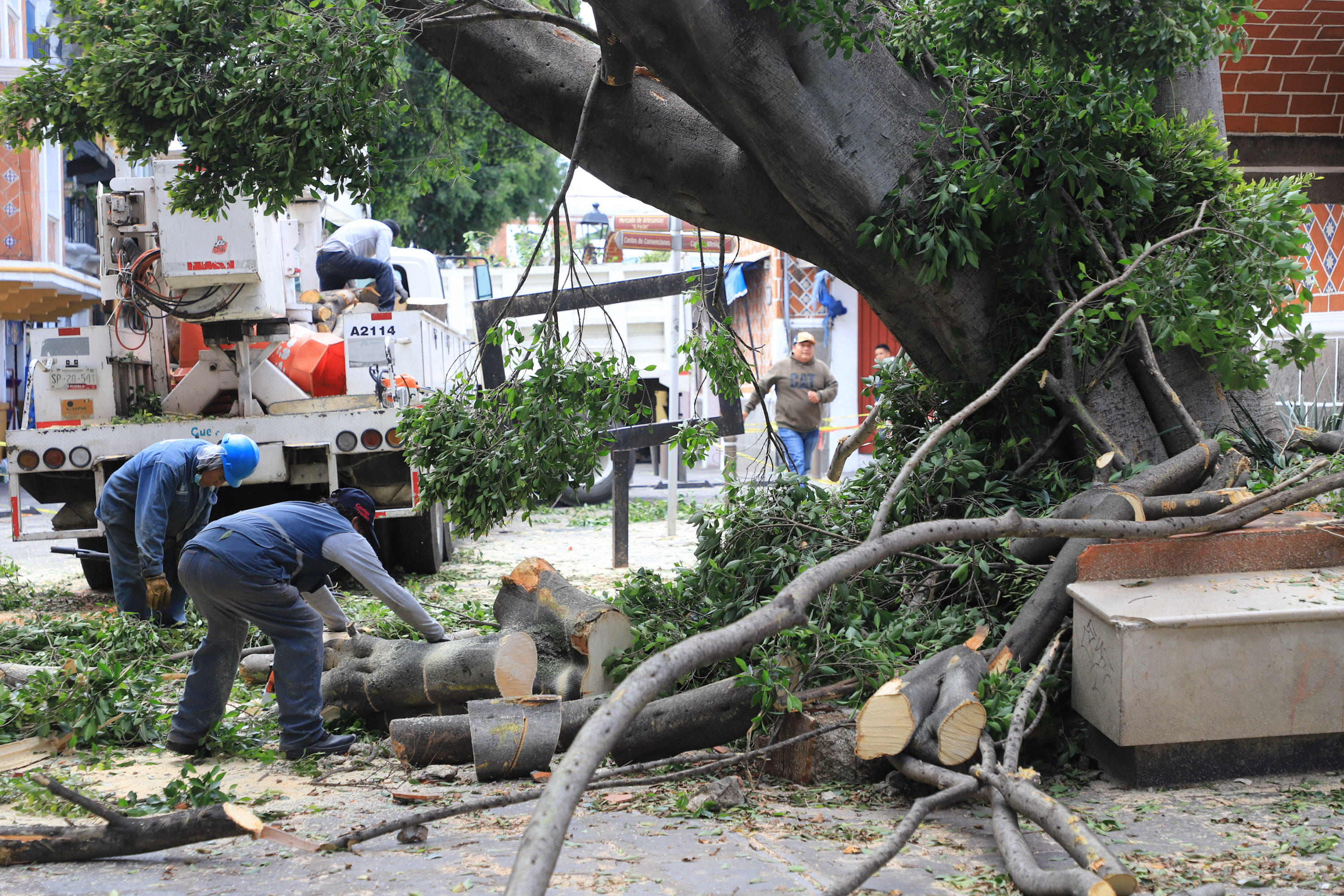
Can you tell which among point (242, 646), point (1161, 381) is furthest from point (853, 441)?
point (242, 646)

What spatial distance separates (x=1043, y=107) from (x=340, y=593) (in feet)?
18.5

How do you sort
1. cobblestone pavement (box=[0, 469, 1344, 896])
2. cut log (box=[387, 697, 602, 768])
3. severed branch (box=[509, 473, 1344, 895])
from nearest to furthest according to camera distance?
severed branch (box=[509, 473, 1344, 895])
cobblestone pavement (box=[0, 469, 1344, 896])
cut log (box=[387, 697, 602, 768])

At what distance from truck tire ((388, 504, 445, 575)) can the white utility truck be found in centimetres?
1

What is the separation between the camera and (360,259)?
9.75 meters

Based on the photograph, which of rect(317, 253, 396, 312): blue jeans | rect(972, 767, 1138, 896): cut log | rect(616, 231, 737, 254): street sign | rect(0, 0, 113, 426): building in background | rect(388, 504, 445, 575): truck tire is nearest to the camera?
rect(972, 767, 1138, 896): cut log

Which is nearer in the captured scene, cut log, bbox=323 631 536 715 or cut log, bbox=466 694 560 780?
cut log, bbox=466 694 560 780

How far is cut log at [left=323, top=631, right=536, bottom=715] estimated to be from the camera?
439cm

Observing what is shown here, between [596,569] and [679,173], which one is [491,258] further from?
[679,173]

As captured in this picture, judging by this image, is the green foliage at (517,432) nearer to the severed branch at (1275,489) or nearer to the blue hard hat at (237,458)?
the blue hard hat at (237,458)

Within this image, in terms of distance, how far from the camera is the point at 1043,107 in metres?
4.54

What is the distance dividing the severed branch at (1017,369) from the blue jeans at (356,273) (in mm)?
6559

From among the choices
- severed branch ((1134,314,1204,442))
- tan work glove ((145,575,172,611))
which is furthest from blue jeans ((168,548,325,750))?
severed branch ((1134,314,1204,442))

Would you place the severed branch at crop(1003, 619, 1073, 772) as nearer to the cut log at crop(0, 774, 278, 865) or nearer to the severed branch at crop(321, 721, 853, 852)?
the severed branch at crop(321, 721, 853, 852)

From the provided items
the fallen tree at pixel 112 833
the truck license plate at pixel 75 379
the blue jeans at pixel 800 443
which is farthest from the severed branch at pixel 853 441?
the truck license plate at pixel 75 379
